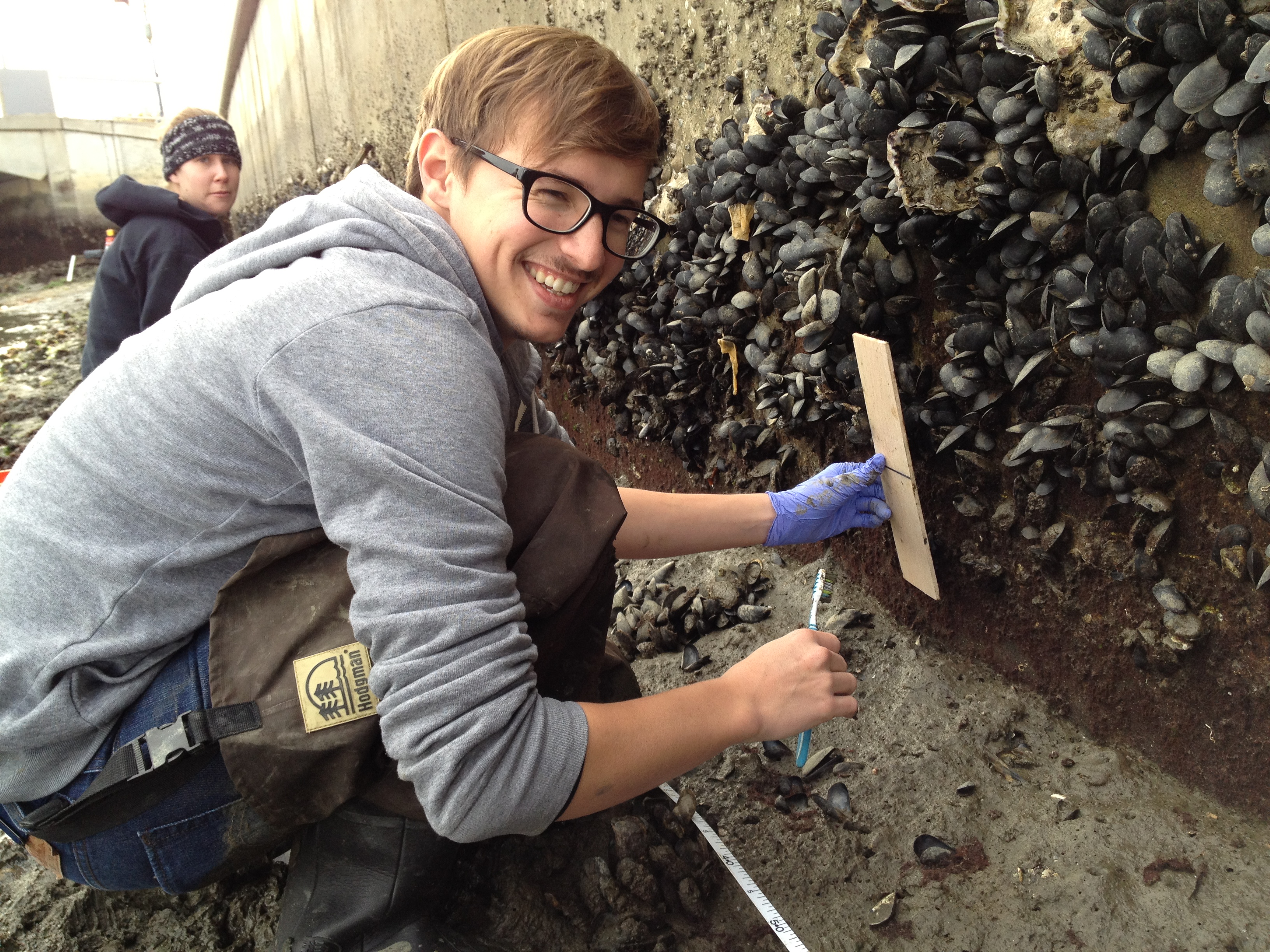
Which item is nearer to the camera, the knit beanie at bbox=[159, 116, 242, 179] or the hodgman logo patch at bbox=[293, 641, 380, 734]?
the hodgman logo patch at bbox=[293, 641, 380, 734]

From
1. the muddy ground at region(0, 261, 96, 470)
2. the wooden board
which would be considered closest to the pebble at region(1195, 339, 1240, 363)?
the wooden board

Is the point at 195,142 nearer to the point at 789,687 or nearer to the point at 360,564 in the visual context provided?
the point at 360,564

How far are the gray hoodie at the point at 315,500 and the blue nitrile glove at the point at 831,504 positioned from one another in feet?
2.71

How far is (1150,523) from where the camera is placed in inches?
58.6

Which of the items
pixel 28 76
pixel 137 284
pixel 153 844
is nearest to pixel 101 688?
pixel 153 844

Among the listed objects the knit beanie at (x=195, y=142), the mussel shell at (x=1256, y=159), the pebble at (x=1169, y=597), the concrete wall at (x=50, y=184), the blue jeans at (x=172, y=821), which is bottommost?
the concrete wall at (x=50, y=184)

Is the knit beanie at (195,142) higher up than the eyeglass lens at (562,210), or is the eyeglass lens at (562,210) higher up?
the eyeglass lens at (562,210)

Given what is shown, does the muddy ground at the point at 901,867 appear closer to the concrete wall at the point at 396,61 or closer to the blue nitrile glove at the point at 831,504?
the blue nitrile glove at the point at 831,504

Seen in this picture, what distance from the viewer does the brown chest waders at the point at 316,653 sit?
1.23 m

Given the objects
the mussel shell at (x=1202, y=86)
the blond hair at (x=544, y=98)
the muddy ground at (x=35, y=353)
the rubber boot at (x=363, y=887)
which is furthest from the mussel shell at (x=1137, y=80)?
the muddy ground at (x=35, y=353)

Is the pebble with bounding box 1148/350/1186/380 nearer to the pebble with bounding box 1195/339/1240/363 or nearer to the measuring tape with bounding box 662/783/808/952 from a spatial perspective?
the pebble with bounding box 1195/339/1240/363

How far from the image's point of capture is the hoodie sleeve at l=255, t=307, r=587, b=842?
108cm

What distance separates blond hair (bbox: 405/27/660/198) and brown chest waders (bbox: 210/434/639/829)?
564 mm

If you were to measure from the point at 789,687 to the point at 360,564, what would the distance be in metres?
0.69
